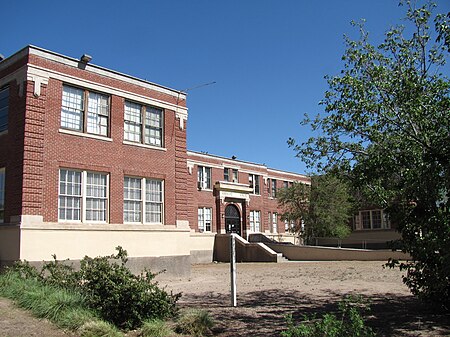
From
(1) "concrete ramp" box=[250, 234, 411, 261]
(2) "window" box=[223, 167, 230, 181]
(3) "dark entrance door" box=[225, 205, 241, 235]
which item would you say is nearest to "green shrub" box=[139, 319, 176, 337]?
(1) "concrete ramp" box=[250, 234, 411, 261]

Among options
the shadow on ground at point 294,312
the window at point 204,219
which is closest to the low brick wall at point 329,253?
the window at point 204,219

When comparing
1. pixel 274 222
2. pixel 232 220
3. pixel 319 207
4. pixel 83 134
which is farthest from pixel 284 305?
pixel 274 222

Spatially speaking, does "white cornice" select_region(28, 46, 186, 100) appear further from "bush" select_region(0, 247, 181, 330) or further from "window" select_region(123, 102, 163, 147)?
"bush" select_region(0, 247, 181, 330)

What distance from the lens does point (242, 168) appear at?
41.9 m

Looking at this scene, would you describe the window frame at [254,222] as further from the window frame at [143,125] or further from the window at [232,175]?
the window frame at [143,125]

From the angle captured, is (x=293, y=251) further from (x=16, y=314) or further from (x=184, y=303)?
(x=16, y=314)

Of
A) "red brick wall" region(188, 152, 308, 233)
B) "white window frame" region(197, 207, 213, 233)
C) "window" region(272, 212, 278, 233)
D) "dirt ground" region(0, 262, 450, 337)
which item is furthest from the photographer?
"window" region(272, 212, 278, 233)

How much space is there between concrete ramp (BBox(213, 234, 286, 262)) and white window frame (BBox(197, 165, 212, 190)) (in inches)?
162

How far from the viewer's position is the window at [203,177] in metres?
37.1

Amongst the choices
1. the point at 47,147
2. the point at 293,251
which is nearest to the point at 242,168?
the point at 293,251

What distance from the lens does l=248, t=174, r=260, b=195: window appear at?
1688 inches

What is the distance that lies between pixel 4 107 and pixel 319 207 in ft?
89.6

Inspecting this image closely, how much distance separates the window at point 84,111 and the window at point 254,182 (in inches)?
977

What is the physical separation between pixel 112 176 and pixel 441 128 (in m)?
13.6
